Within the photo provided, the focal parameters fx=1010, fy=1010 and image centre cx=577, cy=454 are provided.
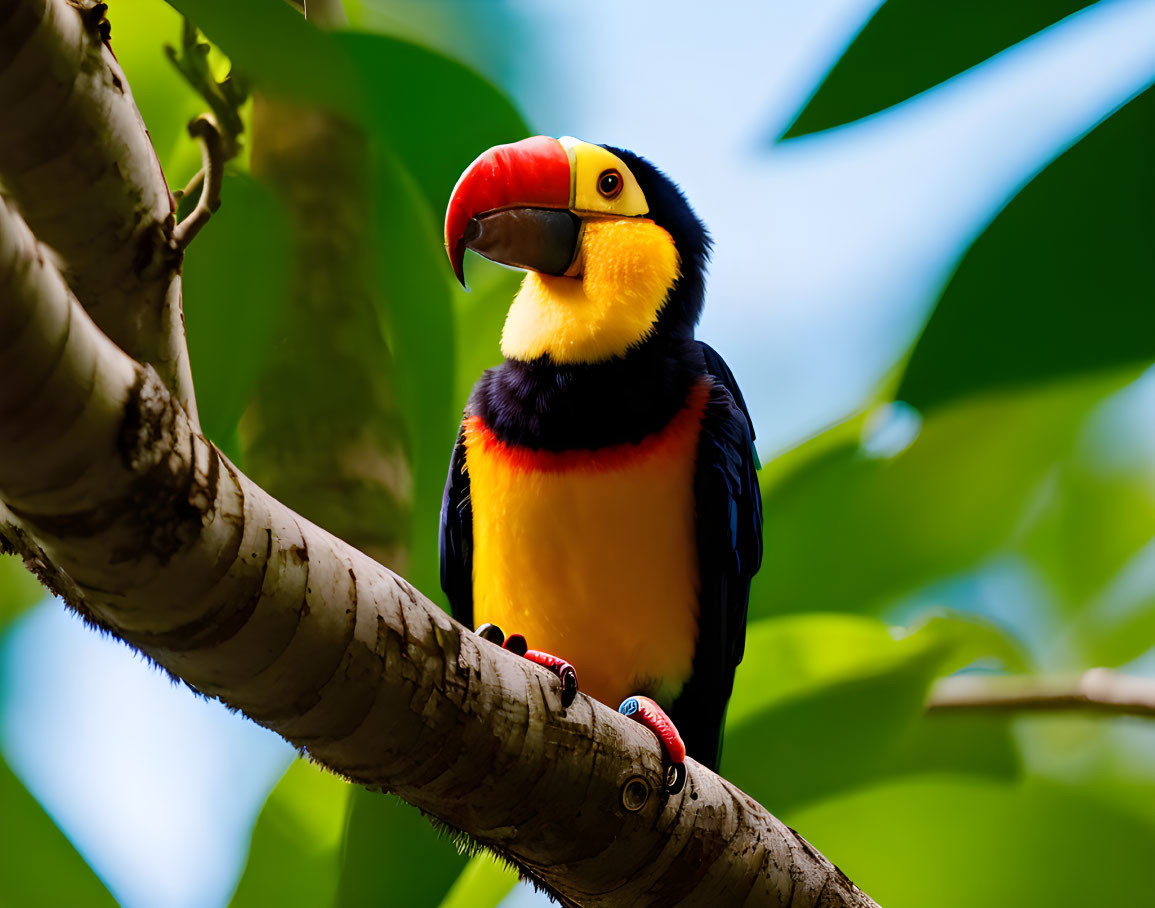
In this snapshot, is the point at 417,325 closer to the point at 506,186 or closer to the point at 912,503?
the point at 506,186

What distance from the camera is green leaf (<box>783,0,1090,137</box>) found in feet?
6.79

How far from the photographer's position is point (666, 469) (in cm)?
152

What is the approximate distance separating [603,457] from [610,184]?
0.52 meters

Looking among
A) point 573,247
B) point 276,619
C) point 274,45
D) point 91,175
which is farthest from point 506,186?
point 276,619

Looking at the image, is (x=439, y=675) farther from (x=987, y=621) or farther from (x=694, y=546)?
(x=987, y=621)

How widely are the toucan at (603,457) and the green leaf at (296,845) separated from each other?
809mm

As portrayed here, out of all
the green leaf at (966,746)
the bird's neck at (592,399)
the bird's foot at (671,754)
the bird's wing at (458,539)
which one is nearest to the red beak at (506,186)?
the bird's neck at (592,399)

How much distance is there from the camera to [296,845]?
7.13ft

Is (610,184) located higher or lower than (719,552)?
higher

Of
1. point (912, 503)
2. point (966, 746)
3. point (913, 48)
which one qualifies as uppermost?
point (913, 48)

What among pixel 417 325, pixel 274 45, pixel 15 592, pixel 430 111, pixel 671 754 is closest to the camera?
pixel 671 754

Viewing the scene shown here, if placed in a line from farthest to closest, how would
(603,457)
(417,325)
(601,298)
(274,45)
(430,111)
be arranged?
1. (430,111)
2. (417,325)
3. (274,45)
4. (601,298)
5. (603,457)

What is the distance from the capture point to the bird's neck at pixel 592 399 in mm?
1517

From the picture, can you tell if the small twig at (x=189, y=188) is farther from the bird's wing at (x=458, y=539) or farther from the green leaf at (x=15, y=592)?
the green leaf at (x=15, y=592)
